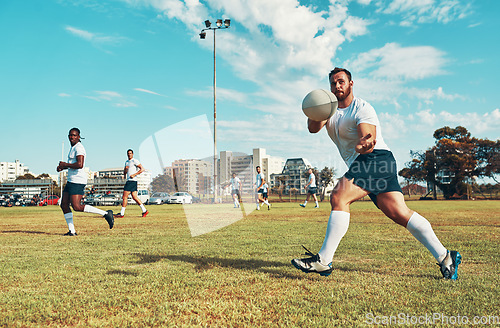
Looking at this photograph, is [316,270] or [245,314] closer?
[245,314]

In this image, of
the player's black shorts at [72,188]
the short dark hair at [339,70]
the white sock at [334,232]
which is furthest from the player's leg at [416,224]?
the player's black shorts at [72,188]

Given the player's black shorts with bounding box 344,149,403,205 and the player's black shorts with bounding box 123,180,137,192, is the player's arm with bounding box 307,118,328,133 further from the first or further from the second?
the player's black shorts with bounding box 123,180,137,192

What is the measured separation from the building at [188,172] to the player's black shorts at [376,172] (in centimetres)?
449

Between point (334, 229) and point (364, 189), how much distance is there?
551 mm

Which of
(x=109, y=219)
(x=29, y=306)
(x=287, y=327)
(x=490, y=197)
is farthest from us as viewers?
(x=490, y=197)

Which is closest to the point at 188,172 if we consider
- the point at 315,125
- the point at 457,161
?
the point at 315,125

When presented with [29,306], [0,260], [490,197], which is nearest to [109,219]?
[0,260]

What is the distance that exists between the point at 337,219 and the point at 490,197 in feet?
183

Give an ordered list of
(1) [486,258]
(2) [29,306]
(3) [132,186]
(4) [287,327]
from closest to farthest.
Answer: (4) [287,327] → (2) [29,306] → (1) [486,258] → (3) [132,186]

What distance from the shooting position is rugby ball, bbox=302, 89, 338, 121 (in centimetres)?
374

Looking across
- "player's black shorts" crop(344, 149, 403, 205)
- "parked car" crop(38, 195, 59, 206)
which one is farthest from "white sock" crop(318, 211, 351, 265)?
"parked car" crop(38, 195, 59, 206)

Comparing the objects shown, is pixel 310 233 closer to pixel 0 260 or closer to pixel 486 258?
pixel 486 258

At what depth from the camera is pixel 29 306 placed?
294 cm

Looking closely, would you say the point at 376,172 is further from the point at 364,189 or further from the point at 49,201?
the point at 49,201
